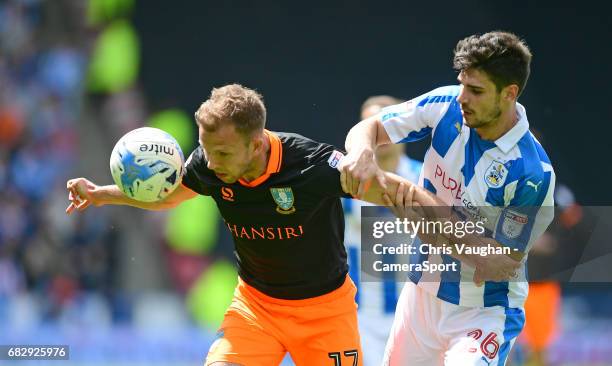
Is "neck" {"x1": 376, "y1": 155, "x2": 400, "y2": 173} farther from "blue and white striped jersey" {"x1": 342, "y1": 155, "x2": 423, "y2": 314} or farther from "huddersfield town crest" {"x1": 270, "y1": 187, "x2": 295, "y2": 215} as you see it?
"huddersfield town crest" {"x1": 270, "y1": 187, "x2": 295, "y2": 215}

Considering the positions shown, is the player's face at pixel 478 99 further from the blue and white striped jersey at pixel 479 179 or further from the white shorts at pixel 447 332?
the white shorts at pixel 447 332

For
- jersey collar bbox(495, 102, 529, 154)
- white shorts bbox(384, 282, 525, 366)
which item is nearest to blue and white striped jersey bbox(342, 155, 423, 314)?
white shorts bbox(384, 282, 525, 366)

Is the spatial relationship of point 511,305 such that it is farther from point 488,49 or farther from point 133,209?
point 133,209

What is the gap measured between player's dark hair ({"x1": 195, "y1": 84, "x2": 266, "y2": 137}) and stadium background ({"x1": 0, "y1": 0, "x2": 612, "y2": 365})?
5017 mm

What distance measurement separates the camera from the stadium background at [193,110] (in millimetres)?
9688

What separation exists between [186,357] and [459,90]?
4860 mm

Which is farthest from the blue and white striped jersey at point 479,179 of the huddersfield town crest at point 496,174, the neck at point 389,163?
the neck at point 389,163

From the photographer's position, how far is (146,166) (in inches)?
184

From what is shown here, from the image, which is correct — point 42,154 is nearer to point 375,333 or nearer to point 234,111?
point 375,333

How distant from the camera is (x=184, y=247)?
10258 millimetres

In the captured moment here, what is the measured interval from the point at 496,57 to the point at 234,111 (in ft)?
4.26

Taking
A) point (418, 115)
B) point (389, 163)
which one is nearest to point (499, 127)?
point (418, 115)

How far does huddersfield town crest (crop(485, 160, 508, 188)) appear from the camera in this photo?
4625 mm

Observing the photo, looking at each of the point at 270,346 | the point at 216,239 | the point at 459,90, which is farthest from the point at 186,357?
the point at 459,90
